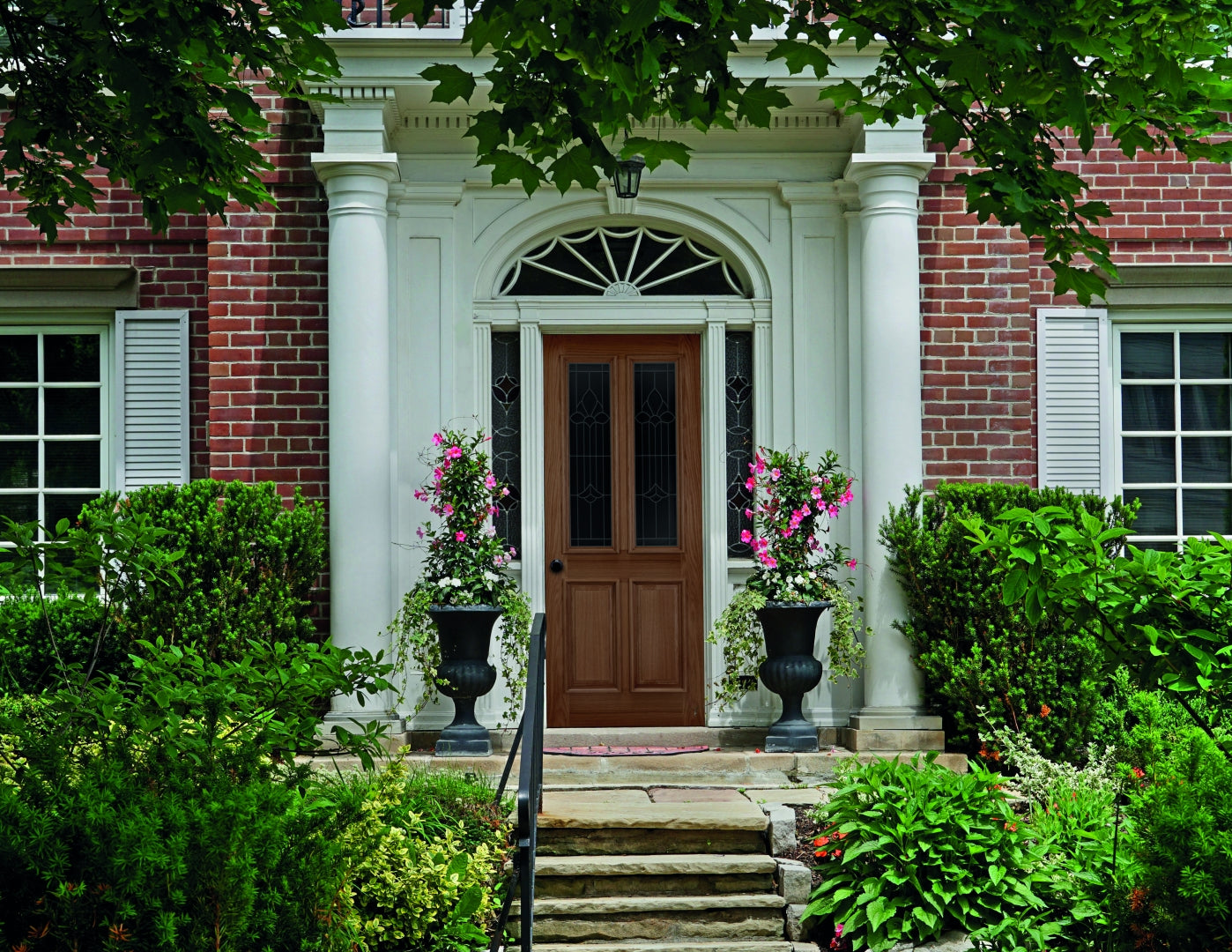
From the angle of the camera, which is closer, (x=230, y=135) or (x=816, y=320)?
(x=230, y=135)

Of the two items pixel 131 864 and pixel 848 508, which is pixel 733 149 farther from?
pixel 131 864

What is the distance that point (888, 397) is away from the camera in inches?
300

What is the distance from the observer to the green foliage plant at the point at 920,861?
200 inches

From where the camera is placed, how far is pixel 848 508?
7980 millimetres

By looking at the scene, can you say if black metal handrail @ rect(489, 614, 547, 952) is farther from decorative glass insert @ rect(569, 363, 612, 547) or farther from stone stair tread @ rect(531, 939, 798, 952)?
decorative glass insert @ rect(569, 363, 612, 547)

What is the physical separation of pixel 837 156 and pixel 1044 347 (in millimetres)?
1839

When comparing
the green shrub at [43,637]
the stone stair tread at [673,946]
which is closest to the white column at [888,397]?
the stone stair tread at [673,946]

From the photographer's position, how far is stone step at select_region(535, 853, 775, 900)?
5.74 m

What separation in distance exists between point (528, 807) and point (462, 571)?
3.28 meters

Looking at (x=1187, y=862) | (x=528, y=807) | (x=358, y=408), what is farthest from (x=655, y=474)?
(x=1187, y=862)

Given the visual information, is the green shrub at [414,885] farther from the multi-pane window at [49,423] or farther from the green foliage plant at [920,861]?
the multi-pane window at [49,423]

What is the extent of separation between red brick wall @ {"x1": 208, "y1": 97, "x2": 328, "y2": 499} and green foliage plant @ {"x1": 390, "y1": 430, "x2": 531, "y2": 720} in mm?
971

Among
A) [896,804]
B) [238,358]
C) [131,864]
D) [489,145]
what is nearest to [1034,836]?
[896,804]

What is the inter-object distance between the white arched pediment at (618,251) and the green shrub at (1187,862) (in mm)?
4582
